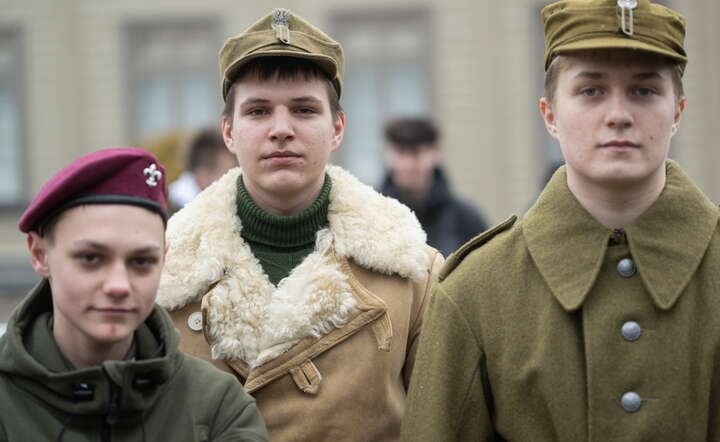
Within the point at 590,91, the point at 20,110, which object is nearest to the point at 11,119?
the point at 20,110

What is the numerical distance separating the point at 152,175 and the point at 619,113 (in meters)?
1.10

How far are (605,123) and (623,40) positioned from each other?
197 millimetres

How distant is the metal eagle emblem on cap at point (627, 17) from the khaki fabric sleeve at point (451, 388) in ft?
2.54

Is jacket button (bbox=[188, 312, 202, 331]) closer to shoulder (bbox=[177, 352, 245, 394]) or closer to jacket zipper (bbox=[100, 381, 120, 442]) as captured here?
shoulder (bbox=[177, 352, 245, 394])

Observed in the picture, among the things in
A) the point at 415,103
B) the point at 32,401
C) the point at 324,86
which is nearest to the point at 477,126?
the point at 415,103

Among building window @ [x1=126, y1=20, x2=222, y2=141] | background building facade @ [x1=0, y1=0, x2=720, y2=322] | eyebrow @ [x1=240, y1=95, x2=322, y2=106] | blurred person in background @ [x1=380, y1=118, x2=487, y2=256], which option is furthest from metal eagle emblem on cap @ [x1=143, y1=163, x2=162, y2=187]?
building window @ [x1=126, y1=20, x2=222, y2=141]

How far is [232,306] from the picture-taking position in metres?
3.49

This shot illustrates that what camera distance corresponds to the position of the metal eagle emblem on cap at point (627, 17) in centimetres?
301

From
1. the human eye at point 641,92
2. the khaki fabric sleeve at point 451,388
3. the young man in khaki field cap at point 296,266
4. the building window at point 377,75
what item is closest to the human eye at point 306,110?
the young man in khaki field cap at point 296,266

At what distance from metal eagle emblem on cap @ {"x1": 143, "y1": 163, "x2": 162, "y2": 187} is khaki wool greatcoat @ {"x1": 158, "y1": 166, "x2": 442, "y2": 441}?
55 cm

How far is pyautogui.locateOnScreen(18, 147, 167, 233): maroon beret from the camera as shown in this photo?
2895 mm

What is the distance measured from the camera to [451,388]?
3107mm

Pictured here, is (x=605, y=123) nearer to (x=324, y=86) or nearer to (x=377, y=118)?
(x=324, y=86)

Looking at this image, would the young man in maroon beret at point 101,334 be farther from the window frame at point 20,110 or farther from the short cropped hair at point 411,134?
the window frame at point 20,110
